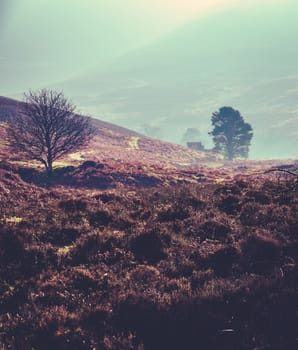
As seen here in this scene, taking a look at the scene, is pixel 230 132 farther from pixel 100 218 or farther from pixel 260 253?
pixel 260 253

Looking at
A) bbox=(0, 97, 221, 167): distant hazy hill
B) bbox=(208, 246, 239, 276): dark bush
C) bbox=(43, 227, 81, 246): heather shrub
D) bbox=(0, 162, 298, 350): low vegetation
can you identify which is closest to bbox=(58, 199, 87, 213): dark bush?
bbox=(0, 162, 298, 350): low vegetation

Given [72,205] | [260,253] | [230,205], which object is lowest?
[260,253]

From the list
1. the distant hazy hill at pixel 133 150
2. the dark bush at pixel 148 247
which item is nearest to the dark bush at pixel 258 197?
the dark bush at pixel 148 247

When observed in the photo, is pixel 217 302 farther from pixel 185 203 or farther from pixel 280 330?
pixel 185 203

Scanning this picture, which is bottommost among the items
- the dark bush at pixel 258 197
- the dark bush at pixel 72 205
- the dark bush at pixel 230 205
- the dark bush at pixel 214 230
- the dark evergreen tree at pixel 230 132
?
the dark bush at pixel 214 230

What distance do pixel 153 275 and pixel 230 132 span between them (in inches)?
3348

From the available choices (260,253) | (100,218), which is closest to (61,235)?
(100,218)

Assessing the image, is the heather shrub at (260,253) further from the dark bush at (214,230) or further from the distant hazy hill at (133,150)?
the distant hazy hill at (133,150)

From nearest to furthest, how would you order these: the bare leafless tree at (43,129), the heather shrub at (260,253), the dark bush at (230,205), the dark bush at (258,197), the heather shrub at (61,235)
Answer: the heather shrub at (260,253)
the heather shrub at (61,235)
the dark bush at (230,205)
the dark bush at (258,197)
the bare leafless tree at (43,129)

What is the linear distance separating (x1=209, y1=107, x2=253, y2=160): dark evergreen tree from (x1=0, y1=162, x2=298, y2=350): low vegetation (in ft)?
257

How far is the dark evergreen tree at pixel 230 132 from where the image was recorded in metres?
88.5

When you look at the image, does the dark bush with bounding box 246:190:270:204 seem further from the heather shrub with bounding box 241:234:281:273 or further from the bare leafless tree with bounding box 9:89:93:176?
the bare leafless tree with bounding box 9:89:93:176

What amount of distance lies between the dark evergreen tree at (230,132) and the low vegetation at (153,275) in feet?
257

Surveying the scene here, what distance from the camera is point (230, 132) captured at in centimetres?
9000
